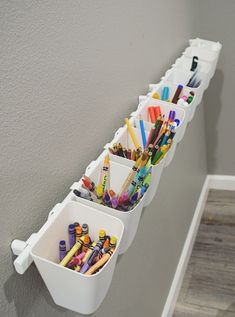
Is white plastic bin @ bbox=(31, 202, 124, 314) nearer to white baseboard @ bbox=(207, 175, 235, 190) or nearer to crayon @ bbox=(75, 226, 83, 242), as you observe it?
crayon @ bbox=(75, 226, 83, 242)

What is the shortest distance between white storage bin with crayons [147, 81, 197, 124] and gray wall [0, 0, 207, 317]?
39 millimetres

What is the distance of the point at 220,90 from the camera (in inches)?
69.5

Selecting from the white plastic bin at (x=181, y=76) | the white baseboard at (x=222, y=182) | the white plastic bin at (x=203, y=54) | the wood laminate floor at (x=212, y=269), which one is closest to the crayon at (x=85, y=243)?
the white plastic bin at (x=181, y=76)

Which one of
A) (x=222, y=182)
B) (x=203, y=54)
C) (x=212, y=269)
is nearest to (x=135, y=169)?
(x=203, y=54)

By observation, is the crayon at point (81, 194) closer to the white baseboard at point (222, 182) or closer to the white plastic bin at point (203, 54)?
the white plastic bin at point (203, 54)

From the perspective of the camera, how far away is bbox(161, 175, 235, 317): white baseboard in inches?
60.0

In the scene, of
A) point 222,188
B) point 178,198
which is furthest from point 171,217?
point 222,188

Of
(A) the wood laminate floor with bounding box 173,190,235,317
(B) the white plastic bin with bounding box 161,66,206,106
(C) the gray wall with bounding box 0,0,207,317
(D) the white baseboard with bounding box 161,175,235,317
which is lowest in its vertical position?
(A) the wood laminate floor with bounding box 173,190,235,317

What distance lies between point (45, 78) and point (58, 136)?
0.10 m

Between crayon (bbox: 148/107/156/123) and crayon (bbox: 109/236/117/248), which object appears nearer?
crayon (bbox: 109/236/117/248)

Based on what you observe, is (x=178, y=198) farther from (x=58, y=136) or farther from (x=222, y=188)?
(x=58, y=136)

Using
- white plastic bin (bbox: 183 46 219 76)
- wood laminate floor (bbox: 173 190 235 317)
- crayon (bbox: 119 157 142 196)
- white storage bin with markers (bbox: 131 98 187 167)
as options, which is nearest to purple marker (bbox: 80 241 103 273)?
crayon (bbox: 119 157 142 196)

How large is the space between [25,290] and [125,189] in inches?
9.5

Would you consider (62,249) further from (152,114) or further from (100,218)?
(152,114)
